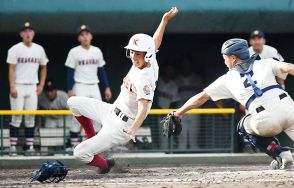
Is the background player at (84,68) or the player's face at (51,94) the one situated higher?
the background player at (84,68)

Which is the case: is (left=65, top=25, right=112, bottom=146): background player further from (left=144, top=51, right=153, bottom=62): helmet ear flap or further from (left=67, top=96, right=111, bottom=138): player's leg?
(left=144, top=51, right=153, bottom=62): helmet ear flap

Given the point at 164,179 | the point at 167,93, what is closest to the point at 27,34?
the point at 167,93

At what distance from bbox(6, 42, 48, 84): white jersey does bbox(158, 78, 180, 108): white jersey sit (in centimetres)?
232

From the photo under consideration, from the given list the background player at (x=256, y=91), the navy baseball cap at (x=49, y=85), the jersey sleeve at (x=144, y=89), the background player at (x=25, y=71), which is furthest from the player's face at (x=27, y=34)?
the background player at (x=256, y=91)

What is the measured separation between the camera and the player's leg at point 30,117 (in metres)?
13.9

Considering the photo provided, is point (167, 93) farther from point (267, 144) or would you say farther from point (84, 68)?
point (267, 144)

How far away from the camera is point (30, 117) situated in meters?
13.9

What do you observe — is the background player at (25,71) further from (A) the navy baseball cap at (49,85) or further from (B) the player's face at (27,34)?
(A) the navy baseball cap at (49,85)

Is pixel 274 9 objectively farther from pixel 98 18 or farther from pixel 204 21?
pixel 98 18

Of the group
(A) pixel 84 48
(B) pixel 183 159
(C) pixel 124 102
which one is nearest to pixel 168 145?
(B) pixel 183 159

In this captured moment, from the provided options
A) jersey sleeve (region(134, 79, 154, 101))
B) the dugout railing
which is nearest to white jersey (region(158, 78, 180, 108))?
the dugout railing

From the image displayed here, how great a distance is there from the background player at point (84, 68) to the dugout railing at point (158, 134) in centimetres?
50

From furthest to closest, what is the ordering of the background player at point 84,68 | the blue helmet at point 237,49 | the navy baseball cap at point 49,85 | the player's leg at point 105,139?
the navy baseball cap at point 49,85 → the background player at point 84,68 → the player's leg at point 105,139 → the blue helmet at point 237,49

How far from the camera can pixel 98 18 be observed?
14867mm
